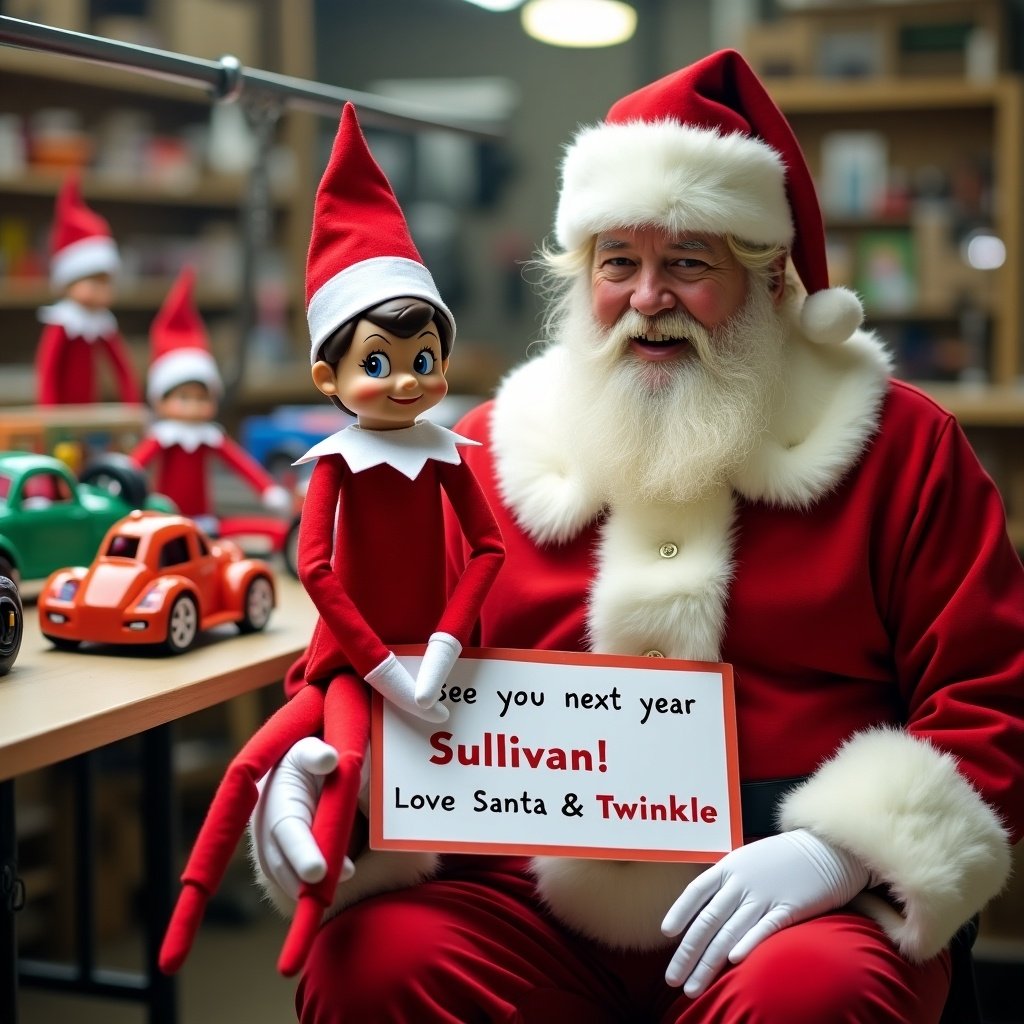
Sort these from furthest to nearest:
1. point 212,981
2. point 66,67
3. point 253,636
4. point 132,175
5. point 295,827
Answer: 1. point 132,175
2. point 66,67
3. point 212,981
4. point 253,636
5. point 295,827

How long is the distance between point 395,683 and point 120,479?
0.71 m

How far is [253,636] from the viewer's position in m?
1.50

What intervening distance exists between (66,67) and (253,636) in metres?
2.50

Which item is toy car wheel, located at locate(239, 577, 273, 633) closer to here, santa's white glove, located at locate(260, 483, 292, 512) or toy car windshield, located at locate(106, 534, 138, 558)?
toy car windshield, located at locate(106, 534, 138, 558)

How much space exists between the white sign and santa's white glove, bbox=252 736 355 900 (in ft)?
0.25

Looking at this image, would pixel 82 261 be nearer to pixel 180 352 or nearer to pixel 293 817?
pixel 180 352

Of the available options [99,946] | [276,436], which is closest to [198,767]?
[99,946]

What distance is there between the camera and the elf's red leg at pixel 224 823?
3.23 feet

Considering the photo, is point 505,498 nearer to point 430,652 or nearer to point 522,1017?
point 430,652

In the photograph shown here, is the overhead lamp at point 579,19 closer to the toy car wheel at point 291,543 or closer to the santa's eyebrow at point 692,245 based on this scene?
the toy car wheel at point 291,543

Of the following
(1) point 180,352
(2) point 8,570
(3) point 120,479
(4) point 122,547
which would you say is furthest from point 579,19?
(2) point 8,570

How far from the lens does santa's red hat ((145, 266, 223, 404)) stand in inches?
71.9

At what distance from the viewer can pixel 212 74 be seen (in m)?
1.59

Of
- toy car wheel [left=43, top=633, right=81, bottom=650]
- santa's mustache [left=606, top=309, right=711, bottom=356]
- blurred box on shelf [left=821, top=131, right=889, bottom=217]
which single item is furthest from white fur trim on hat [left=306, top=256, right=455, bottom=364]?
blurred box on shelf [left=821, top=131, right=889, bottom=217]
